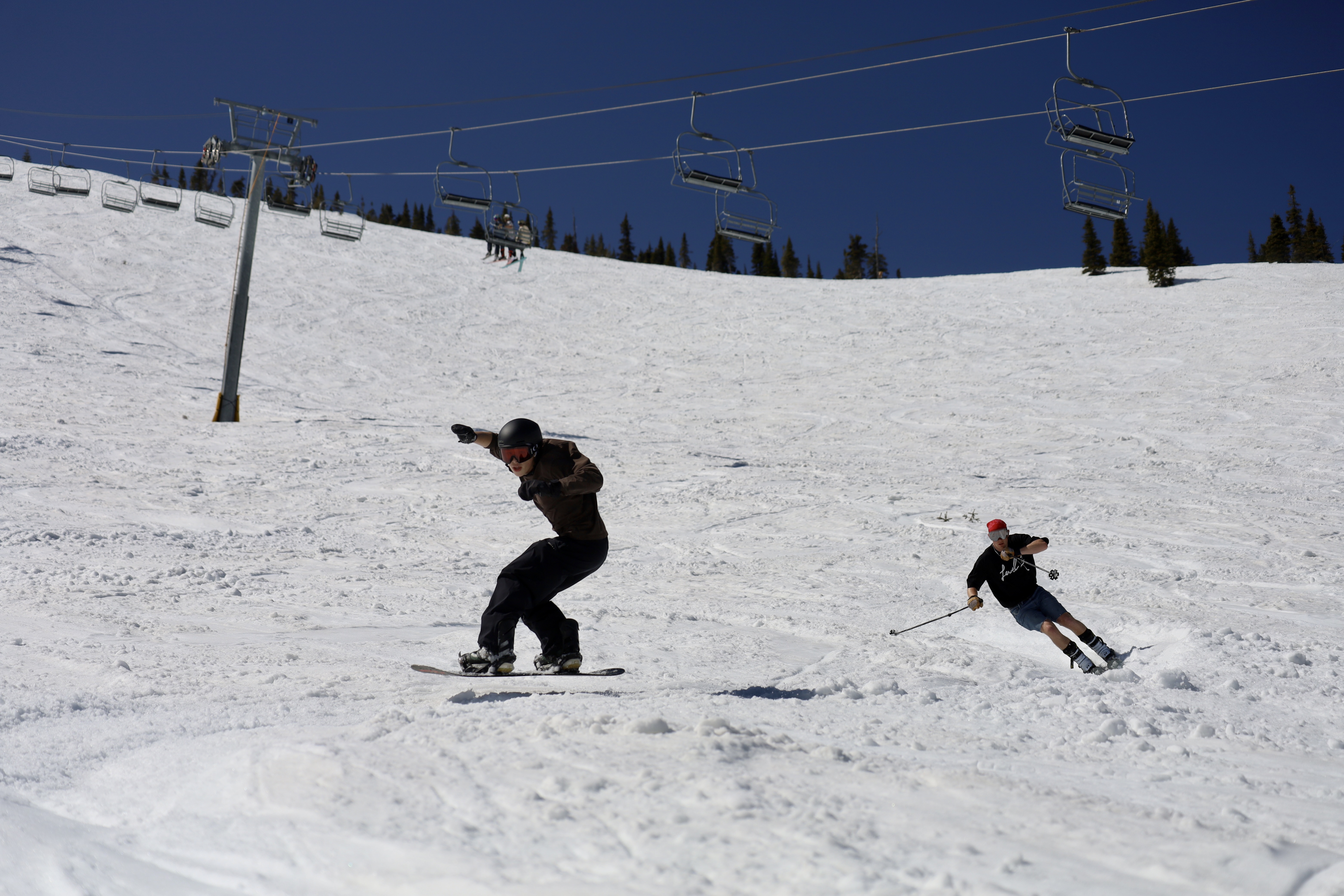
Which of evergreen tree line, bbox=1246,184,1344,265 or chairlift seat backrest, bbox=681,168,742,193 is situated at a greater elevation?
evergreen tree line, bbox=1246,184,1344,265

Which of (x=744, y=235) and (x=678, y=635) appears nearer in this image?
(x=678, y=635)

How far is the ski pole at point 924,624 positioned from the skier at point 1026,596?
0.16 meters

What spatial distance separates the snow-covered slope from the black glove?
104 centimetres

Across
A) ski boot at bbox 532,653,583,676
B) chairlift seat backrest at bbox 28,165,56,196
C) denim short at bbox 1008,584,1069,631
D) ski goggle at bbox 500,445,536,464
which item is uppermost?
chairlift seat backrest at bbox 28,165,56,196

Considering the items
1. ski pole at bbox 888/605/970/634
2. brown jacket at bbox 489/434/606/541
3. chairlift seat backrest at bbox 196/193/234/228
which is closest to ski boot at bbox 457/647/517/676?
brown jacket at bbox 489/434/606/541

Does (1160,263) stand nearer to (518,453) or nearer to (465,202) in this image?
(465,202)

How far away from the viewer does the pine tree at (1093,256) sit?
4372cm

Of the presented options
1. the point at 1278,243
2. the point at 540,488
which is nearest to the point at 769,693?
the point at 540,488

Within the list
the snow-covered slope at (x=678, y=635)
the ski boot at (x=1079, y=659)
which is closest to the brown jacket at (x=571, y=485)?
the snow-covered slope at (x=678, y=635)

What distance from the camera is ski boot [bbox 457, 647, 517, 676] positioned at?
16.6ft

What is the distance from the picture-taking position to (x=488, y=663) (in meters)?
5.07

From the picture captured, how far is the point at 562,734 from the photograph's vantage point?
3537mm

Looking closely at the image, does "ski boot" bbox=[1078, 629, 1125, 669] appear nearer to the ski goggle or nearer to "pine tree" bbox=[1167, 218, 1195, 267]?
the ski goggle

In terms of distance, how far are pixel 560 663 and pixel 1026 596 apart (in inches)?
138
